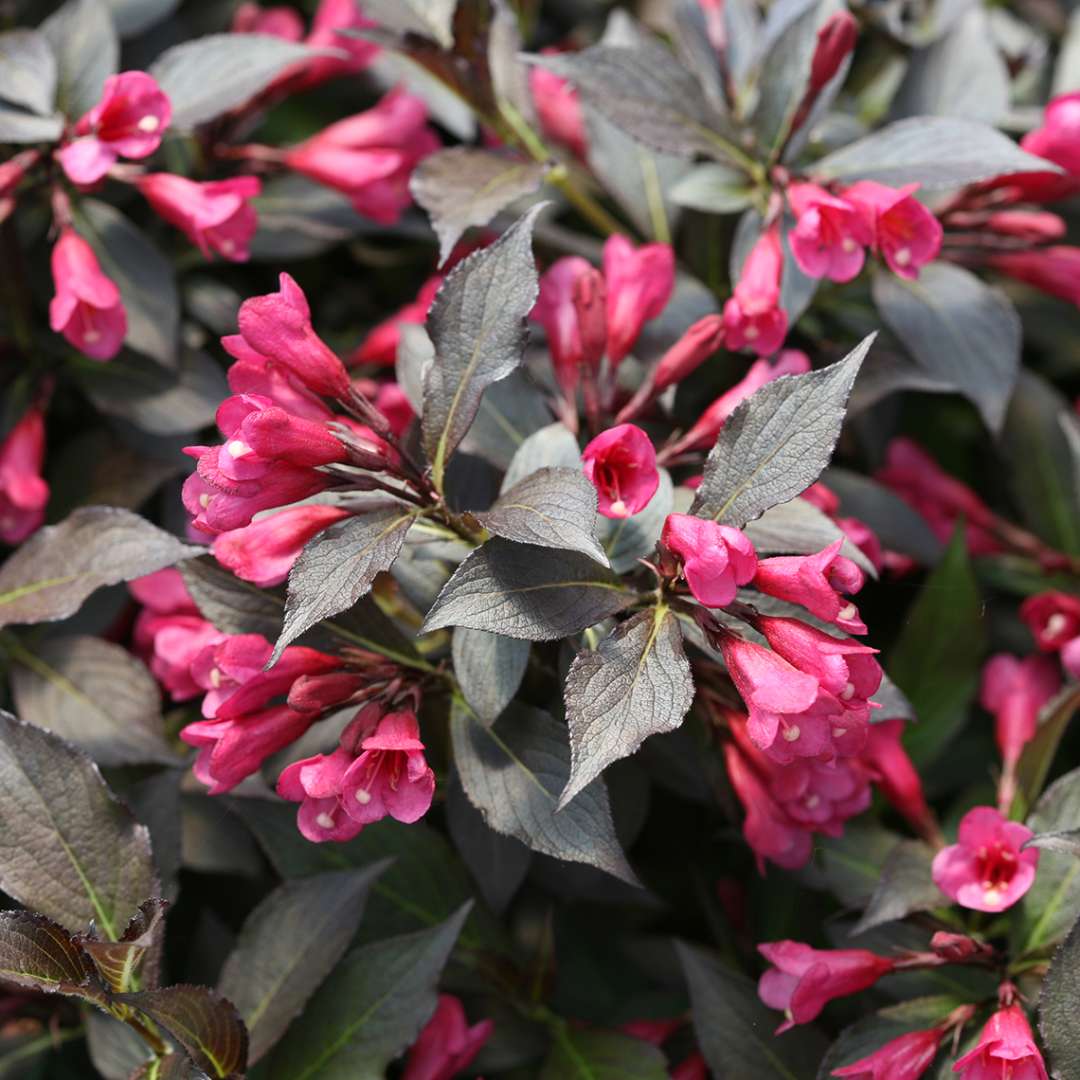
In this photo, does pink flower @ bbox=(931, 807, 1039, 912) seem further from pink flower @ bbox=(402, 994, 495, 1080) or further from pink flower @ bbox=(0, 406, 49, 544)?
pink flower @ bbox=(0, 406, 49, 544)

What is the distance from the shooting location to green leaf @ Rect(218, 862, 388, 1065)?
3.88 ft

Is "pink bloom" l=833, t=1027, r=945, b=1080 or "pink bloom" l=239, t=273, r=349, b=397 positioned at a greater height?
"pink bloom" l=239, t=273, r=349, b=397

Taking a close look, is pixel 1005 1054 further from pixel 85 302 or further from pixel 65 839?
pixel 85 302

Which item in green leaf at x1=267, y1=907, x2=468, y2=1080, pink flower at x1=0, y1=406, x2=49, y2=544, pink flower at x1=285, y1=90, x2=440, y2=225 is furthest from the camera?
pink flower at x1=285, y1=90, x2=440, y2=225

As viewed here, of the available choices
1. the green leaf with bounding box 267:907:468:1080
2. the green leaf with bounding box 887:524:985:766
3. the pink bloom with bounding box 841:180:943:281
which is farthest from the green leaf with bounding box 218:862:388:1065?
the pink bloom with bounding box 841:180:943:281

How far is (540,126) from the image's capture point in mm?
1655

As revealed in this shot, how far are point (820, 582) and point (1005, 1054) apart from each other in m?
0.43

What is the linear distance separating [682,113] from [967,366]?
0.44 metres

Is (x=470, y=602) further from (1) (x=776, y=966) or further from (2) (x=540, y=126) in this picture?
(2) (x=540, y=126)

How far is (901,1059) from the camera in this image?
1117 mm

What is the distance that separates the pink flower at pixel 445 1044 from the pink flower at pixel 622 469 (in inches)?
20.7

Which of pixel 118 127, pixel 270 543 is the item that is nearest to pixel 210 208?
pixel 118 127

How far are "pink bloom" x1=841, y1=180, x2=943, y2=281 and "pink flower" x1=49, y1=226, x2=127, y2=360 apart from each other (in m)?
0.79

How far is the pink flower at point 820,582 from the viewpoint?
3.06 ft
